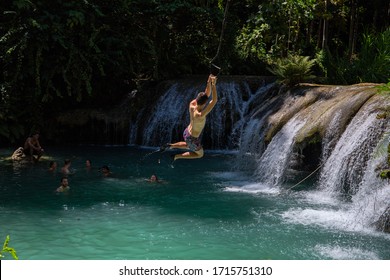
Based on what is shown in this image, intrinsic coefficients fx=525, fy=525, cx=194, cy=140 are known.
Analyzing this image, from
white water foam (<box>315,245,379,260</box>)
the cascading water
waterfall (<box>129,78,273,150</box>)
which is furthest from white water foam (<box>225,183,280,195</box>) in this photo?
waterfall (<box>129,78,273,150</box>)

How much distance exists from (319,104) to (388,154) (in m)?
4.40

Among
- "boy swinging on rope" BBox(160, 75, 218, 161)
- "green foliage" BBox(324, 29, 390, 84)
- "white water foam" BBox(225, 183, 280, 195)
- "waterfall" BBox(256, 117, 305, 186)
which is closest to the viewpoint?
"boy swinging on rope" BBox(160, 75, 218, 161)


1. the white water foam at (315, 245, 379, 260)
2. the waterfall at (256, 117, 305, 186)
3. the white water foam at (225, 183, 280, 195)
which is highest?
the waterfall at (256, 117, 305, 186)

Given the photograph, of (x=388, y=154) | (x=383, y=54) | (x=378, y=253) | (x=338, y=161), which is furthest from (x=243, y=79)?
(x=378, y=253)

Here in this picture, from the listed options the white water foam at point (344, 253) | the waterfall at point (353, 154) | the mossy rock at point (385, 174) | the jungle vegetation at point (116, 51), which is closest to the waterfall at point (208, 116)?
the jungle vegetation at point (116, 51)

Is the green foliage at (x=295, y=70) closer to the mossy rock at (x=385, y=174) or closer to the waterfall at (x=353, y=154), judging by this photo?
the waterfall at (x=353, y=154)

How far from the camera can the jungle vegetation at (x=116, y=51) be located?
17406mm

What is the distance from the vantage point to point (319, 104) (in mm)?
13492

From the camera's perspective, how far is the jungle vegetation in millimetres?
17406

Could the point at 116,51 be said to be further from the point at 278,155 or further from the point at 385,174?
the point at 385,174

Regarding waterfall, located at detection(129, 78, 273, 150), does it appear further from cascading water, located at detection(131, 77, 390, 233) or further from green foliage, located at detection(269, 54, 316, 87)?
green foliage, located at detection(269, 54, 316, 87)

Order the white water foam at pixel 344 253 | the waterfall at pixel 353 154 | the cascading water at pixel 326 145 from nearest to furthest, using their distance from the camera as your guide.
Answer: the white water foam at pixel 344 253
the cascading water at pixel 326 145
the waterfall at pixel 353 154

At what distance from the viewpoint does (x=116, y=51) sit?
19406 mm
